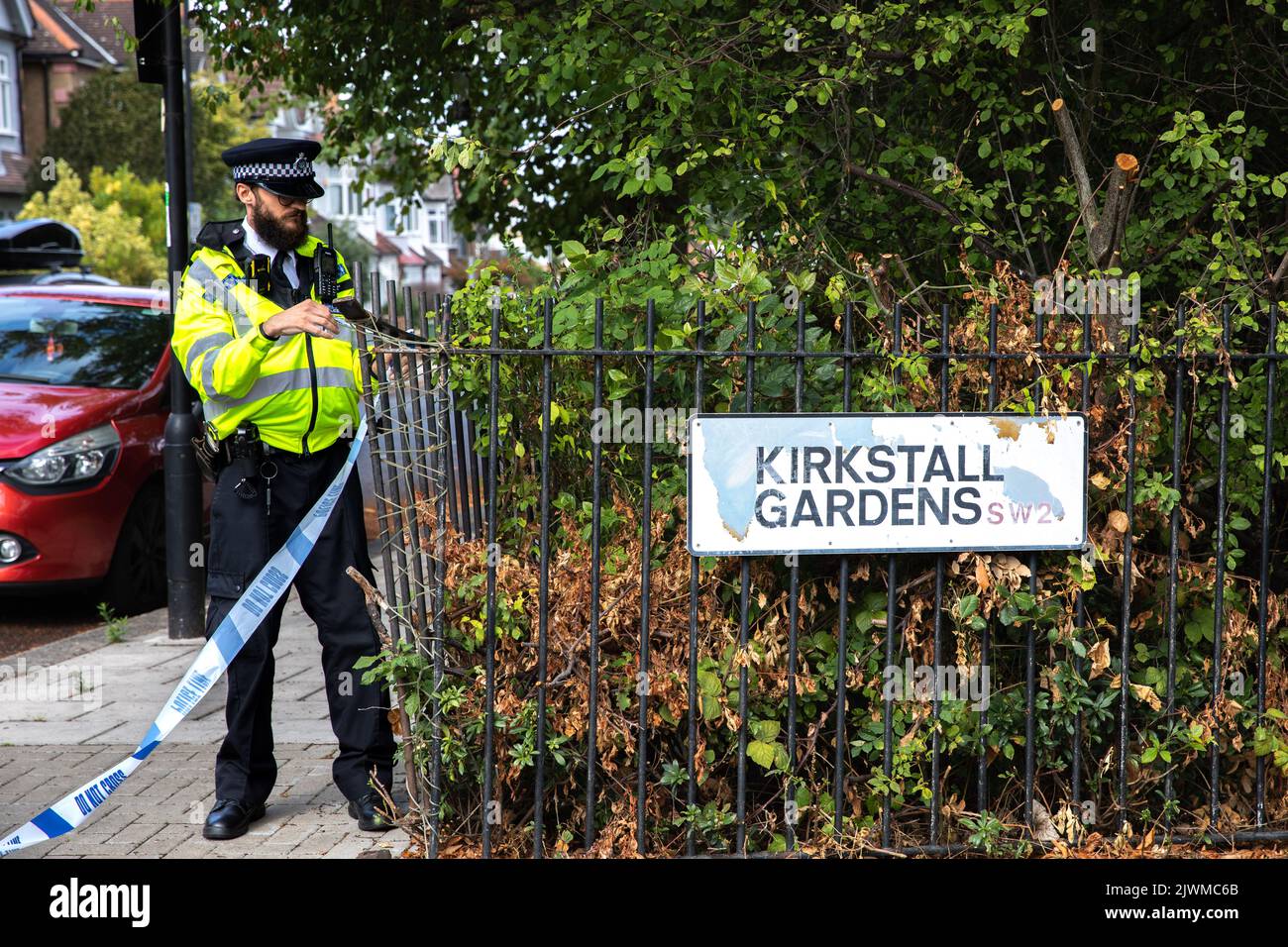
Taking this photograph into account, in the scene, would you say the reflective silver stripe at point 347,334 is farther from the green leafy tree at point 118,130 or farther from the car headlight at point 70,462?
the green leafy tree at point 118,130

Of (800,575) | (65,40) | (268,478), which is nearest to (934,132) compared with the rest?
(800,575)

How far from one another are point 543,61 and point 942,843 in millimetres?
3191

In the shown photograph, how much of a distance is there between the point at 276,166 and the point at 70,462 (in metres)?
4.11

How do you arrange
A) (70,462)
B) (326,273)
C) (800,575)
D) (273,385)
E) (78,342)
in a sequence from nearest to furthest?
(800,575), (273,385), (326,273), (70,462), (78,342)

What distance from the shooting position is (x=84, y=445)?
809 cm

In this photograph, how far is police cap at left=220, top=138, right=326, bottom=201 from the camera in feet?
Answer: 14.9

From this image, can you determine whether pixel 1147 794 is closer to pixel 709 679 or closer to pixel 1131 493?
pixel 1131 493

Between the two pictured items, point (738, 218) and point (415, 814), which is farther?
point (738, 218)

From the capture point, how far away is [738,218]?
238 inches

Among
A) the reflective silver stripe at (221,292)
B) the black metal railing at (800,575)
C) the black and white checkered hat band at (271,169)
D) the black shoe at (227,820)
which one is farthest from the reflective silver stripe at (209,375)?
the black shoe at (227,820)

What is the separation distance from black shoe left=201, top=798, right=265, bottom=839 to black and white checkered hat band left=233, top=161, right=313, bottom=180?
2007 mm

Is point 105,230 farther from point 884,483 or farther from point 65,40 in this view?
point 884,483

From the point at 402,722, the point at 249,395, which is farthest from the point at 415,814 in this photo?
the point at 249,395
